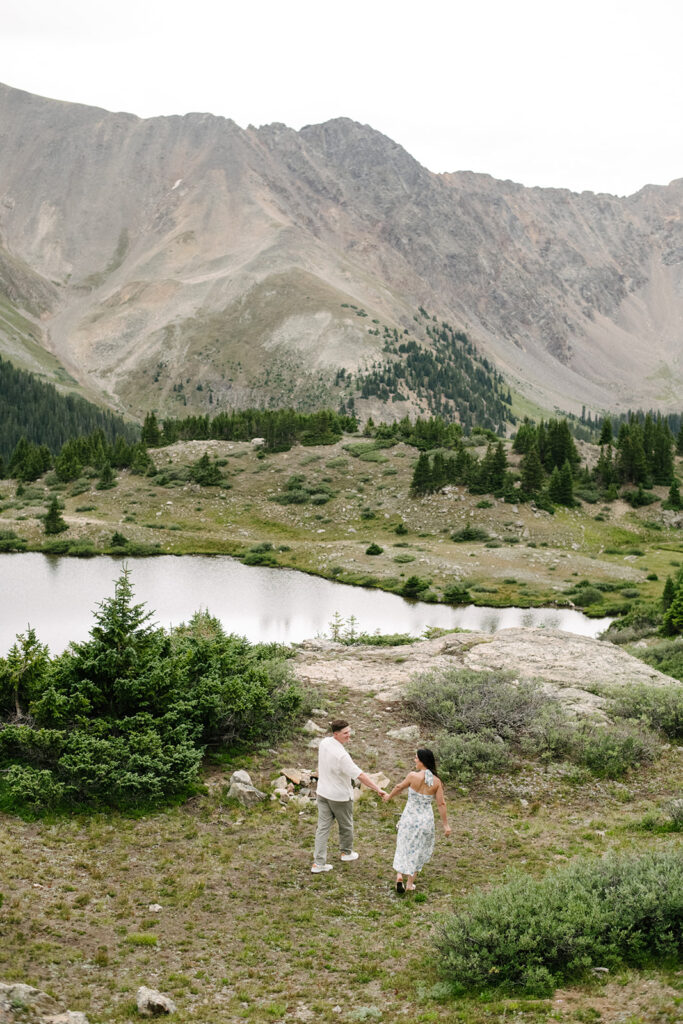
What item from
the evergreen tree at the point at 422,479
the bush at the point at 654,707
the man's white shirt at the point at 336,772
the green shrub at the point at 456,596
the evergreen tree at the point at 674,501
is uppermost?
the evergreen tree at the point at 422,479

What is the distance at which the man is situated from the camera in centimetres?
1195

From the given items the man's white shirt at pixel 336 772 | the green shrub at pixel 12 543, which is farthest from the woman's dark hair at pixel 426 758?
the green shrub at pixel 12 543

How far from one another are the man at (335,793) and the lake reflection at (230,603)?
2556 cm

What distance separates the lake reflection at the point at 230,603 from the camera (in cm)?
4109

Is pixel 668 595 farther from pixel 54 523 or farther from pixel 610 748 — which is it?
pixel 54 523

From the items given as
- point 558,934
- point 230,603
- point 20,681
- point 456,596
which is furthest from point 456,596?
point 558,934

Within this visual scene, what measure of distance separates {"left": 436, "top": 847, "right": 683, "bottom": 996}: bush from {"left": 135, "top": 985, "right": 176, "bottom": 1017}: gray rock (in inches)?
128

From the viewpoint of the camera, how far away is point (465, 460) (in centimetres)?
7719

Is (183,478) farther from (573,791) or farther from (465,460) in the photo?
(573,791)

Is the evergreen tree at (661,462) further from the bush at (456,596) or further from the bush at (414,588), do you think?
the bush at (414,588)

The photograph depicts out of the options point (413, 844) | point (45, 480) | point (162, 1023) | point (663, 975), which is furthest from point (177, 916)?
point (45, 480)

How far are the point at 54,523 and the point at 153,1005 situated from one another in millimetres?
59518

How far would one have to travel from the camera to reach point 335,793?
12055 mm

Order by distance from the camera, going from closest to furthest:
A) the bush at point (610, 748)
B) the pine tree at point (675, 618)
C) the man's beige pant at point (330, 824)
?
the man's beige pant at point (330, 824) → the bush at point (610, 748) → the pine tree at point (675, 618)
